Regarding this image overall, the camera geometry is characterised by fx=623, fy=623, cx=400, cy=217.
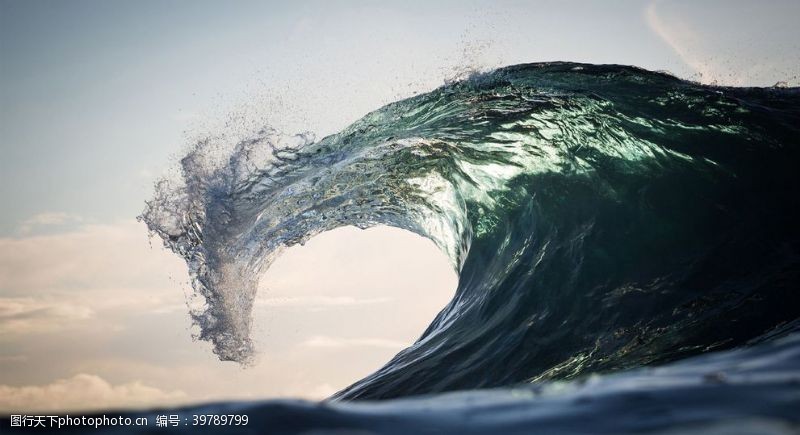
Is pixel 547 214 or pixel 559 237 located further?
pixel 547 214

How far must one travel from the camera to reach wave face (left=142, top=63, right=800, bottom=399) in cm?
480

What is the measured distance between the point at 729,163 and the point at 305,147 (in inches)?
210

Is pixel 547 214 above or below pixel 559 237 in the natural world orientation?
above

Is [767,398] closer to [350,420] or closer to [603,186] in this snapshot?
[350,420]

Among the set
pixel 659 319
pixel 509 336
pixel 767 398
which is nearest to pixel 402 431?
pixel 767 398

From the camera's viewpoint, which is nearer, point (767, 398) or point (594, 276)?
point (767, 398)

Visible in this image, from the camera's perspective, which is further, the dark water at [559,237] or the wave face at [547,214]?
the wave face at [547,214]

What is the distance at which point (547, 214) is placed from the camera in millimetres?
6953

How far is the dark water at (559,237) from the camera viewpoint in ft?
5.29

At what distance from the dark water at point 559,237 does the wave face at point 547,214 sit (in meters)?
0.02

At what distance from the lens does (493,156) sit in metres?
8.05

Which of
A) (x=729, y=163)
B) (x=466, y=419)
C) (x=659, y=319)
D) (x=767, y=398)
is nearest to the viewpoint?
(x=767, y=398)

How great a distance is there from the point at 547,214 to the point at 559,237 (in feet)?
1.73

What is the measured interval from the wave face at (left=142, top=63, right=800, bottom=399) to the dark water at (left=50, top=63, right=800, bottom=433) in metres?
0.02
